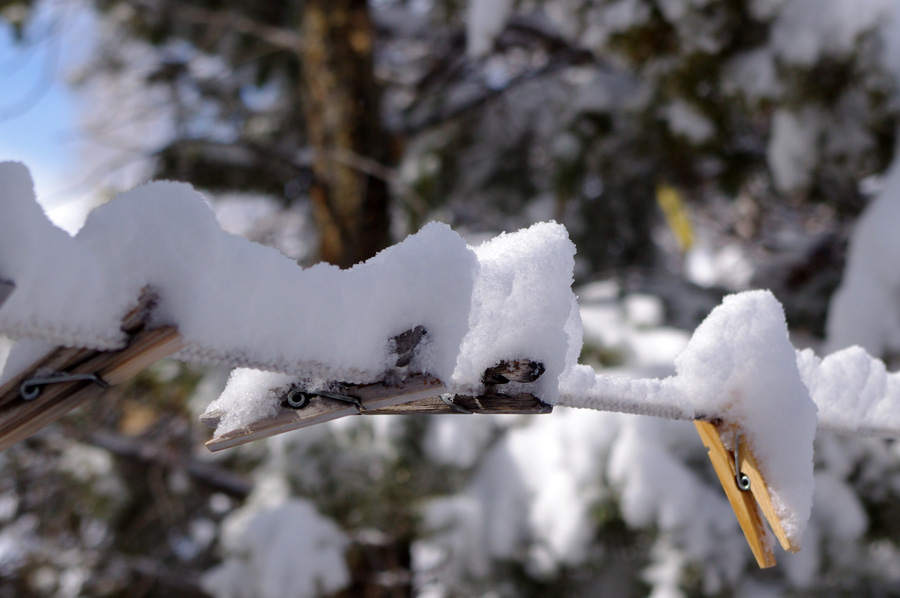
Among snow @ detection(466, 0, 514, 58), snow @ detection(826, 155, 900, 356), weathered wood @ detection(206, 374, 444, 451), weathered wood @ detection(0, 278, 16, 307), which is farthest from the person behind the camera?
snow @ detection(466, 0, 514, 58)

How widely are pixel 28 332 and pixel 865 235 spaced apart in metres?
2.64

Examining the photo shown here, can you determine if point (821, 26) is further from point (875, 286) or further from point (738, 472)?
point (738, 472)

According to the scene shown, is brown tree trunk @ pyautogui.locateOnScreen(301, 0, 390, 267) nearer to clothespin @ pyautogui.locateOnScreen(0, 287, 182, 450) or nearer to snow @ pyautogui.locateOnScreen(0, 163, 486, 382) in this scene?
snow @ pyautogui.locateOnScreen(0, 163, 486, 382)

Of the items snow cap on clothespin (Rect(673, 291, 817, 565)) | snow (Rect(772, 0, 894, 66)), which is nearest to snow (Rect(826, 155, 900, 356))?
snow (Rect(772, 0, 894, 66))

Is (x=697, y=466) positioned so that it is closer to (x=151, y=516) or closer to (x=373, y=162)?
(x=373, y=162)

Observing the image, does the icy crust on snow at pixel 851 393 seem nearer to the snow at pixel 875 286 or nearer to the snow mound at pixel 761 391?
the snow mound at pixel 761 391

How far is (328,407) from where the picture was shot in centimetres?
63

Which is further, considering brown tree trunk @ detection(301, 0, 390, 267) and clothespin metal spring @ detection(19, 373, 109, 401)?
brown tree trunk @ detection(301, 0, 390, 267)

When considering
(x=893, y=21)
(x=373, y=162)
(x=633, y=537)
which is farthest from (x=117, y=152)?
(x=893, y=21)

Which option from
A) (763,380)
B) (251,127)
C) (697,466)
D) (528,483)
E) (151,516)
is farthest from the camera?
(251,127)

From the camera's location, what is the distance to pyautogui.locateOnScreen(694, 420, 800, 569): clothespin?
794 millimetres

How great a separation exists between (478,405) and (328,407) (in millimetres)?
162

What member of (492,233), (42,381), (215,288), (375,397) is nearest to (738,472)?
(375,397)

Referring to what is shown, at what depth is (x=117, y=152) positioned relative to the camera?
3053mm
